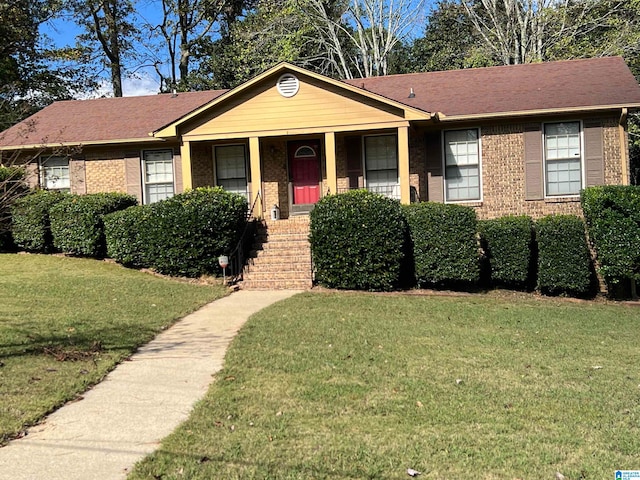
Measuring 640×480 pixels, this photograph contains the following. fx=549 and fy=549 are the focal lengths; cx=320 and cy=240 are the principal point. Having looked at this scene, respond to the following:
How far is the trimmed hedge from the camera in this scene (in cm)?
1278

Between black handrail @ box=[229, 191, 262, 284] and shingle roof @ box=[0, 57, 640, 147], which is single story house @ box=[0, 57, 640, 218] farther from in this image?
black handrail @ box=[229, 191, 262, 284]

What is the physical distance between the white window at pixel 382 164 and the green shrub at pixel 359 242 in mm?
3318

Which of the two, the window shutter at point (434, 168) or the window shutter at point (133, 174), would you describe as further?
the window shutter at point (133, 174)

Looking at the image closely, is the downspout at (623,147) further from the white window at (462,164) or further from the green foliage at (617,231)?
the white window at (462,164)

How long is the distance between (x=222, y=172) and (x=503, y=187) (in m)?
8.22

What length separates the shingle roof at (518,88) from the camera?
47.0 ft

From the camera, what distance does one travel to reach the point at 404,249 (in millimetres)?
12539

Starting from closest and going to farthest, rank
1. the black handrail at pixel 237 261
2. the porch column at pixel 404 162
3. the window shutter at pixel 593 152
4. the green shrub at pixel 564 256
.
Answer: the green shrub at pixel 564 256 < the black handrail at pixel 237 261 < the porch column at pixel 404 162 < the window shutter at pixel 593 152

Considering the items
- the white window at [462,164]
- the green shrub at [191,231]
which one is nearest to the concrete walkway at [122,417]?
the green shrub at [191,231]

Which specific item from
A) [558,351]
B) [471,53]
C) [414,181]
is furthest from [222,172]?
[471,53]

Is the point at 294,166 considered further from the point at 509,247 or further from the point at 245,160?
the point at 509,247

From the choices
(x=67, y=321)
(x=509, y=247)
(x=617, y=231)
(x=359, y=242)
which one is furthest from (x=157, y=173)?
(x=617, y=231)

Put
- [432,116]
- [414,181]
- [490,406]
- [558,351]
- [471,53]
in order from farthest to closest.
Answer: [471,53] < [414,181] < [432,116] < [558,351] < [490,406]

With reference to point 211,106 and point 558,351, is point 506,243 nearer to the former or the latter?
point 558,351
